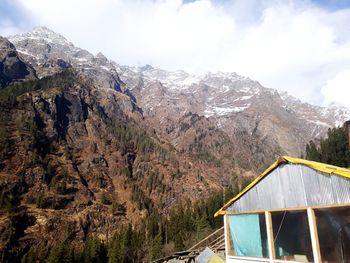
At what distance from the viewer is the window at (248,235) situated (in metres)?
19.7

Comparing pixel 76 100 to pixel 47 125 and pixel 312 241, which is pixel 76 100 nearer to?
pixel 47 125

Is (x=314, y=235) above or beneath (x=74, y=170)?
beneath

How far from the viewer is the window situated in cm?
1969

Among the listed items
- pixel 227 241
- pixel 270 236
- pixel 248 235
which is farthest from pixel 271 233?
pixel 227 241

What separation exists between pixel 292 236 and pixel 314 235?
2.73 m

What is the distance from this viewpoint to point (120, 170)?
456 feet

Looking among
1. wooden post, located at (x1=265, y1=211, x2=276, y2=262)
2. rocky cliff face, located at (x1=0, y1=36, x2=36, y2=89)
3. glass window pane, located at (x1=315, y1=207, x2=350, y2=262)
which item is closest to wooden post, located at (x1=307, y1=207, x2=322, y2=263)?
glass window pane, located at (x1=315, y1=207, x2=350, y2=262)

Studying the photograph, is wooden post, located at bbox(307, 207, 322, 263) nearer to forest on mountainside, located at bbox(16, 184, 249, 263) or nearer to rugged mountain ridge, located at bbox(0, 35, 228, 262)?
forest on mountainside, located at bbox(16, 184, 249, 263)

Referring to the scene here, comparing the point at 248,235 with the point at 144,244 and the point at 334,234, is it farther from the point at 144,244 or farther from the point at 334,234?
the point at 144,244

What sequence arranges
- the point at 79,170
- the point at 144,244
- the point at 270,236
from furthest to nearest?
the point at 79,170 < the point at 144,244 < the point at 270,236

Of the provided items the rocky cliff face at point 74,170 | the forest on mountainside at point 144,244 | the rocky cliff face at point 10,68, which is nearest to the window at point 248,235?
the forest on mountainside at point 144,244

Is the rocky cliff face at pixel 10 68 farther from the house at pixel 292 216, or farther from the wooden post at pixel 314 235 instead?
the wooden post at pixel 314 235

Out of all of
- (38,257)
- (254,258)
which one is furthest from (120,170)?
(254,258)

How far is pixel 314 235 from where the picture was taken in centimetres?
1603
